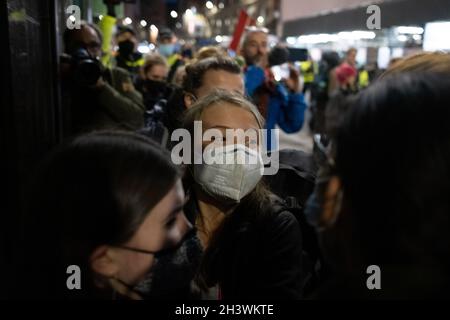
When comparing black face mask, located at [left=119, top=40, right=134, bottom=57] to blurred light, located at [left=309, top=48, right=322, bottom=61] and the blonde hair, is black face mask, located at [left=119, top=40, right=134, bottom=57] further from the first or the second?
blurred light, located at [left=309, top=48, right=322, bottom=61]

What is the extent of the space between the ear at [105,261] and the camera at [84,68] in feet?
6.95

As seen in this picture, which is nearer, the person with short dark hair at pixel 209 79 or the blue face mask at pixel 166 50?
the person with short dark hair at pixel 209 79

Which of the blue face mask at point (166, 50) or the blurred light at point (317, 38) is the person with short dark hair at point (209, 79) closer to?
the blue face mask at point (166, 50)

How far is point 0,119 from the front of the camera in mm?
2201

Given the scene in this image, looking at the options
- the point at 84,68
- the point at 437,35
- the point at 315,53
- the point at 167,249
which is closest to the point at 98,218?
the point at 167,249

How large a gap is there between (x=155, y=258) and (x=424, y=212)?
2.29 feet

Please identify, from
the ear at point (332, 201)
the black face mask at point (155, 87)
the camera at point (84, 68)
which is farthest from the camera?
the black face mask at point (155, 87)

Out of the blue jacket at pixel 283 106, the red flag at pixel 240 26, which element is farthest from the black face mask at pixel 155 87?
the blue jacket at pixel 283 106

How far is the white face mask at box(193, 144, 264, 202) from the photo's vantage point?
1.77 m

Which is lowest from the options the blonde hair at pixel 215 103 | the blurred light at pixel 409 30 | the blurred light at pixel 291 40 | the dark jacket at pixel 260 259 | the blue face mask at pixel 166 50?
the dark jacket at pixel 260 259

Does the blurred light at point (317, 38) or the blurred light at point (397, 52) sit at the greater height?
the blurred light at point (317, 38)

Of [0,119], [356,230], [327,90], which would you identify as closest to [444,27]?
[327,90]

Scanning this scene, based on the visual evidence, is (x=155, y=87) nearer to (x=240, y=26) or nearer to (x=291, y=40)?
(x=240, y=26)

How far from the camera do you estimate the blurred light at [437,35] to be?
5.61 metres
